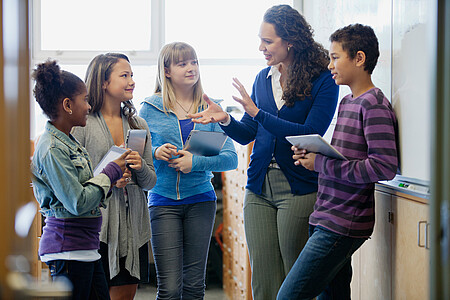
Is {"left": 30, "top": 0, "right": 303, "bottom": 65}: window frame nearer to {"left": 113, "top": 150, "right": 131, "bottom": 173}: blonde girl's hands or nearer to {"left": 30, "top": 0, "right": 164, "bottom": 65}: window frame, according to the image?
{"left": 30, "top": 0, "right": 164, "bottom": 65}: window frame

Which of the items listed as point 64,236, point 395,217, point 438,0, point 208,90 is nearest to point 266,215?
point 395,217

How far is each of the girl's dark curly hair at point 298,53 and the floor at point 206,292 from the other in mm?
1987

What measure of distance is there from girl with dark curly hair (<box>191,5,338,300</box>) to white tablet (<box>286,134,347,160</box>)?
0.50 feet

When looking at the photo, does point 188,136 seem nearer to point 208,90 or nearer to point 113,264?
point 113,264

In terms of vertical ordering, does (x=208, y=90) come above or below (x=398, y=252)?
above

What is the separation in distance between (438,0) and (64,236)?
1332 millimetres

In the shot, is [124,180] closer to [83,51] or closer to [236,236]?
[236,236]

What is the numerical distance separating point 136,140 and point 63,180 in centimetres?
44

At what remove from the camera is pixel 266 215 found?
1.98m

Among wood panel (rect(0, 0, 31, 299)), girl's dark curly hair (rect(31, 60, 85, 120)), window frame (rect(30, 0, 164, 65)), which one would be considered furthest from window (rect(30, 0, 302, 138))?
wood panel (rect(0, 0, 31, 299))

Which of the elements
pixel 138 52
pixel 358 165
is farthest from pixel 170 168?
pixel 138 52

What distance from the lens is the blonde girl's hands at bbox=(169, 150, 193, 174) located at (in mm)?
2119

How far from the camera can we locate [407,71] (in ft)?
5.74

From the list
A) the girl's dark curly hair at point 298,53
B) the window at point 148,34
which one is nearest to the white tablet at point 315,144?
the girl's dark curly hair at point 298,53
